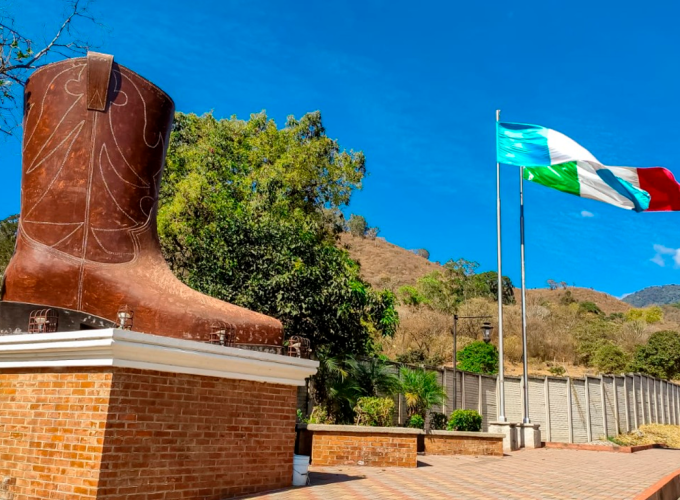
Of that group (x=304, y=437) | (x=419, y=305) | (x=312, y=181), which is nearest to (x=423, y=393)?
(x=304, y=437)

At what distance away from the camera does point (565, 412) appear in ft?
74.2

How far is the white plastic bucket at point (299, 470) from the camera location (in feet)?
25.1

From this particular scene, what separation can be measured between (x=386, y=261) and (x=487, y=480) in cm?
7214

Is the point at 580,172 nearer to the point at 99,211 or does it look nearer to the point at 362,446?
the point at 362,446

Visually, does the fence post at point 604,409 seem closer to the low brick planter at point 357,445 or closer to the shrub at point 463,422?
the shrub at point 463,422

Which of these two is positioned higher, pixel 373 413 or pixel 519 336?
pixel 519 336

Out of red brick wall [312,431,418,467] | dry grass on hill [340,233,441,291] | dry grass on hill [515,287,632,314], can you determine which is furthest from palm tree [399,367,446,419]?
dry grass on hill [515,287,632,314]

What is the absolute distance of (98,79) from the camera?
7473 millimetres

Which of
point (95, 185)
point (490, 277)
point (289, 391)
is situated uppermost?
point (490, 277)

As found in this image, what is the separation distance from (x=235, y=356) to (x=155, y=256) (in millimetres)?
1790

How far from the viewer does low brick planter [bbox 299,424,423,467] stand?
10.1 meters

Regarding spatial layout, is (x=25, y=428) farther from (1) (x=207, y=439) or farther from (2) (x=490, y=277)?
(2) (x=490, y=277)

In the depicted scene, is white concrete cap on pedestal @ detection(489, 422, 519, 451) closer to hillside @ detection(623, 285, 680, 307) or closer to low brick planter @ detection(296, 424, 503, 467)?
low brick planter @ detection(296, 424, 503, 467)

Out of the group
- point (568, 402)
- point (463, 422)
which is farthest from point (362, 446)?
point (568, 402)
